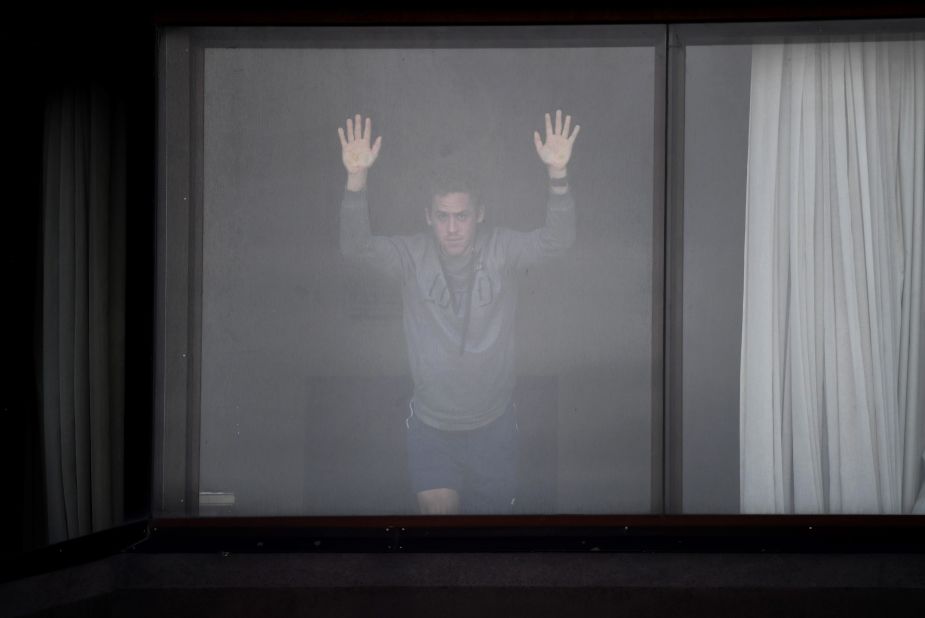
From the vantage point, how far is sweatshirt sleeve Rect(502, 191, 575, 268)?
4.46m

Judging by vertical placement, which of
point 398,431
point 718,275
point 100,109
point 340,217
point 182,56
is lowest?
point 398,431

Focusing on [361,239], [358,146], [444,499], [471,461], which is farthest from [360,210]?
[444,499]

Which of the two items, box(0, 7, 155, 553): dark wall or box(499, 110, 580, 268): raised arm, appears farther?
box(499, 110, 580, 268): raised arm

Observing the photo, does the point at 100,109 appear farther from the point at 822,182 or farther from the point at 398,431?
the point at 822,182

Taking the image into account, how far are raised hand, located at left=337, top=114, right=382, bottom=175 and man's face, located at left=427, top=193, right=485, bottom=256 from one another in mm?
371

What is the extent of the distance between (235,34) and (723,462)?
121 inches

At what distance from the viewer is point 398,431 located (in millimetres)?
4488

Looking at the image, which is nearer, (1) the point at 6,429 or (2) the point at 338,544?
(1) the point at 6,429

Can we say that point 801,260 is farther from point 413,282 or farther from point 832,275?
point 413,282

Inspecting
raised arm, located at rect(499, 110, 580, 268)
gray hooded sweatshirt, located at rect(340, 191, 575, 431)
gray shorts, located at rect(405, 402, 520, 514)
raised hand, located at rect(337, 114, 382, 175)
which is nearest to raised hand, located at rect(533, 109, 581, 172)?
raised arm, located at rect(499, 110, 580, 268)

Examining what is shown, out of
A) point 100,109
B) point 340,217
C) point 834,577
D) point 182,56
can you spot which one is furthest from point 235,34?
point 834,577

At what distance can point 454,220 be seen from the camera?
14.7 ft

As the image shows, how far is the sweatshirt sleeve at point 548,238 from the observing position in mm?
4461

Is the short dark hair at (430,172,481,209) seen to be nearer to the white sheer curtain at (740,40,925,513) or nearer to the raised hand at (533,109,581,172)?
the raised hand at (533,109,581,172)
